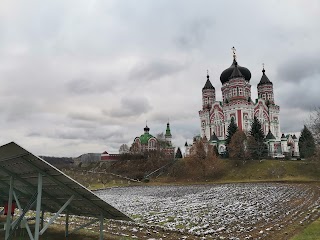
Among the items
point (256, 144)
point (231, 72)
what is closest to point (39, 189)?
point (256, 144)

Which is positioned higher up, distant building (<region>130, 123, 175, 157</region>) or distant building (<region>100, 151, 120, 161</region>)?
distant building (<region>130, 123, 175, 157</region>)

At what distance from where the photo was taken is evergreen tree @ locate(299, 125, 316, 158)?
74.3 m

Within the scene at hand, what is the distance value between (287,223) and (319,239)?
13.8 feet

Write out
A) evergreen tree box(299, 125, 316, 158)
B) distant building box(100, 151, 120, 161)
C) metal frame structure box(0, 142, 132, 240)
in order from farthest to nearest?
distant building box(100, 151, 120, 161), evergreen tree box(299, 125, 316, 158), metal frame structure box(0, 142, 132, 240)

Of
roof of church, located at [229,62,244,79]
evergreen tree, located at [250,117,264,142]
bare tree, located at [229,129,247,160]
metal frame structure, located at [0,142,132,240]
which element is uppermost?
roof of church, located at [229,62,244,79]

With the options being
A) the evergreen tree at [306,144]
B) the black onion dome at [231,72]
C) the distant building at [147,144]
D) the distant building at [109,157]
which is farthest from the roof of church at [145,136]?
the evergreen tree at [306,144]

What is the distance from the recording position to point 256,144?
3159 inches

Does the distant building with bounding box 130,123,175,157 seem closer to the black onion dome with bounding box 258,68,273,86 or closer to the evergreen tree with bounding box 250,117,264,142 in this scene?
the evergreen tree with bounding box 250,117,264,142

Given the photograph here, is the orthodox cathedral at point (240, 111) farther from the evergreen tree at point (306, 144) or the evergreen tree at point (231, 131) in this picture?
the evergreen tree at point (231, 131)

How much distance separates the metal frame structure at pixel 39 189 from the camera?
9.95m

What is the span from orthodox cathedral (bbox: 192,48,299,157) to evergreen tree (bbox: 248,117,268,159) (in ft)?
15.3

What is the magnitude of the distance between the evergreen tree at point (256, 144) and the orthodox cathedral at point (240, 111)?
4663mm

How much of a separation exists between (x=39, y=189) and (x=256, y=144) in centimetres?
7593

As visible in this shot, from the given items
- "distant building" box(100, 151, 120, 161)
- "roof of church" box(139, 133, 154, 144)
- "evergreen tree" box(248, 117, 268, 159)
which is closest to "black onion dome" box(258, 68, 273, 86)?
"evergreen tree" box(248, 117, 268, 159)
